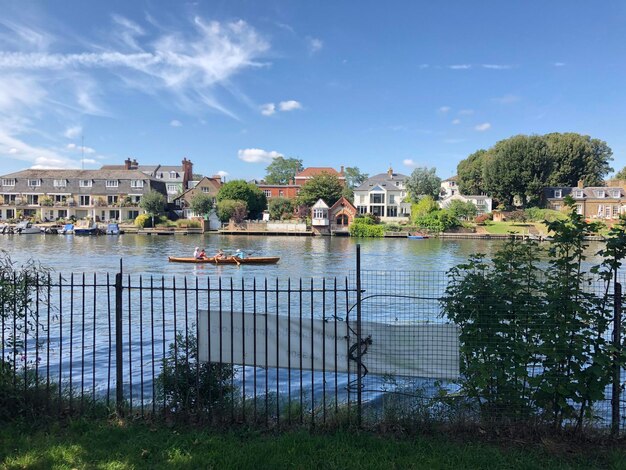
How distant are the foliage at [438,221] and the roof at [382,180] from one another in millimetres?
17319

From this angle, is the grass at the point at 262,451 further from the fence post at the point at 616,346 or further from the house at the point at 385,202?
the house at the point at 385,202

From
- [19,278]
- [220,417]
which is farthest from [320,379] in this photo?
[19,278]

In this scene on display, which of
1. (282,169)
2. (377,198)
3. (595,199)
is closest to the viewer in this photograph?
(595,199)

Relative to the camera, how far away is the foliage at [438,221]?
72.9 meters

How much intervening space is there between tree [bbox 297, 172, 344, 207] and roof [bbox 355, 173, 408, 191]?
6.84 meters

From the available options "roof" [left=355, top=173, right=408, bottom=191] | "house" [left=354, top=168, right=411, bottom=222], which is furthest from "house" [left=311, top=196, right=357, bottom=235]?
"roof" [left=355, top=173, right=408, bottom=191]

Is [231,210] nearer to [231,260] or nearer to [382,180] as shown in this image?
[382,180]

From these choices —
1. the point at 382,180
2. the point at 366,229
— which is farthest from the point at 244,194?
the point at 382,180

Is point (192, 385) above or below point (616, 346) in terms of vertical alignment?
below

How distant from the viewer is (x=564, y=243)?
16.4 feet

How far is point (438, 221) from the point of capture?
73500 millimetres

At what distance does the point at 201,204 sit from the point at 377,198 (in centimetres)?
3419

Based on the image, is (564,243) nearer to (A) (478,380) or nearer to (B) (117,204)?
(A) (478,380)

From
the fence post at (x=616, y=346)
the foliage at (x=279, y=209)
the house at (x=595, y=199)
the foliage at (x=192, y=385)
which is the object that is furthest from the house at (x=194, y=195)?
the fence post at (x=616, y=346)
